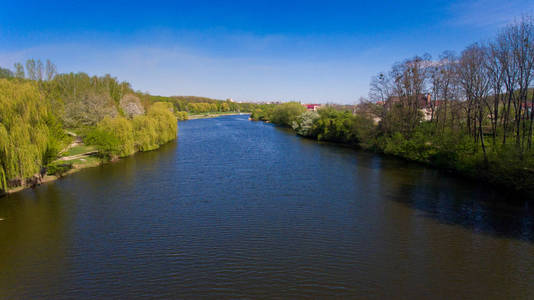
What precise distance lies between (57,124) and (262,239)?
1668 cm

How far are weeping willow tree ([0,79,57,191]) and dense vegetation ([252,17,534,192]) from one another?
28.2 m

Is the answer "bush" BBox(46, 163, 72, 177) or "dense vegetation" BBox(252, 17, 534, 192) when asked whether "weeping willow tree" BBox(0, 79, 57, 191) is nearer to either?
"bush" BBox(46, 163, 72, 177)

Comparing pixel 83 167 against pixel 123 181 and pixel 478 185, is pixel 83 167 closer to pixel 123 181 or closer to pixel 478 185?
pixel 123 181

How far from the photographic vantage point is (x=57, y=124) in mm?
19750

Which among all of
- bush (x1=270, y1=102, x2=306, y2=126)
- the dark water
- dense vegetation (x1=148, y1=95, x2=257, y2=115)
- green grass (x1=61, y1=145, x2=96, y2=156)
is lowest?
the dark water

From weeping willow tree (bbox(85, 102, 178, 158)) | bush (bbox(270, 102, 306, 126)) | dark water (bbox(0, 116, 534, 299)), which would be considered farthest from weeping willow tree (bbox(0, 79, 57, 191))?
bush (bbox(270, 102, 306, 126))

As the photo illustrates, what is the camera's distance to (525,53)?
1852cm

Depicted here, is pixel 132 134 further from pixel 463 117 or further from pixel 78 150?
pixel 463 117

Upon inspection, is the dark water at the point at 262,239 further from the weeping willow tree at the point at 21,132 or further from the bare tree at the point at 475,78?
the bare tree at the point at 475,78

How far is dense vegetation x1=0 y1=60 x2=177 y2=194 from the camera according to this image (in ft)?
53.9

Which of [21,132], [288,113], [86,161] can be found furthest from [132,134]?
[288,113]

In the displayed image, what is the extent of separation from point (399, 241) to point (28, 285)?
12.8m

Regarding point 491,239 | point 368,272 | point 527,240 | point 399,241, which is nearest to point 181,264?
point 368,272

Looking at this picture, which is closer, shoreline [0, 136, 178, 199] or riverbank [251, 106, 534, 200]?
shoreline [0, 136, 178, 199]
